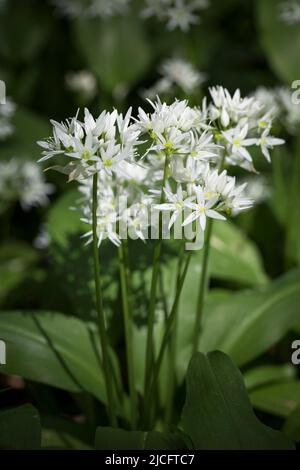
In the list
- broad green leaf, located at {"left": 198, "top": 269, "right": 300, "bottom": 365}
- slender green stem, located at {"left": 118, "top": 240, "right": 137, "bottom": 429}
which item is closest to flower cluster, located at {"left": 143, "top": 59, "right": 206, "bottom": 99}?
broad green leaf, located at {"left": 198, "top": 269, "right": 300, "bottom": 365}

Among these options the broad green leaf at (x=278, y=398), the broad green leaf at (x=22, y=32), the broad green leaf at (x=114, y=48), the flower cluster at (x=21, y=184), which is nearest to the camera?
the broad green leaf at (x=278, y=398)

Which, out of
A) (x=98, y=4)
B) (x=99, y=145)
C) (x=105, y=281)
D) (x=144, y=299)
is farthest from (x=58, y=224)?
(x=98, y=4)

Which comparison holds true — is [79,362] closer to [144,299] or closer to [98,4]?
[144,299]

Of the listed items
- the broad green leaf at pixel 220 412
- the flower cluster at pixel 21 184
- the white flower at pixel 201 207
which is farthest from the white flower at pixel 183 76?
the broad green leaf at pixel 220 412

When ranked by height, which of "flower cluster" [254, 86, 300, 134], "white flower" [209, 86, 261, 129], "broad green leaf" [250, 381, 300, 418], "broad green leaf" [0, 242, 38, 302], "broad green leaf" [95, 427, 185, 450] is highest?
"flower cluster" [254, 86, 300, 134]

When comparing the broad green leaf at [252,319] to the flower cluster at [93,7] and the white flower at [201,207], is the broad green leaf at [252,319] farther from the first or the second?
the flower cluster at [93,7]

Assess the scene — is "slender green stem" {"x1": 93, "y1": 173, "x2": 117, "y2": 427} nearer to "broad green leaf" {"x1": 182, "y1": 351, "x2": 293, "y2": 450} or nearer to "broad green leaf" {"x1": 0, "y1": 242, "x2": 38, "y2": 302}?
"broad green leaf" {"x1": 182, "y1": 351, "x2": 293, "y2": 450}

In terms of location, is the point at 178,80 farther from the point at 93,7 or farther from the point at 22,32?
the point at 22,32
